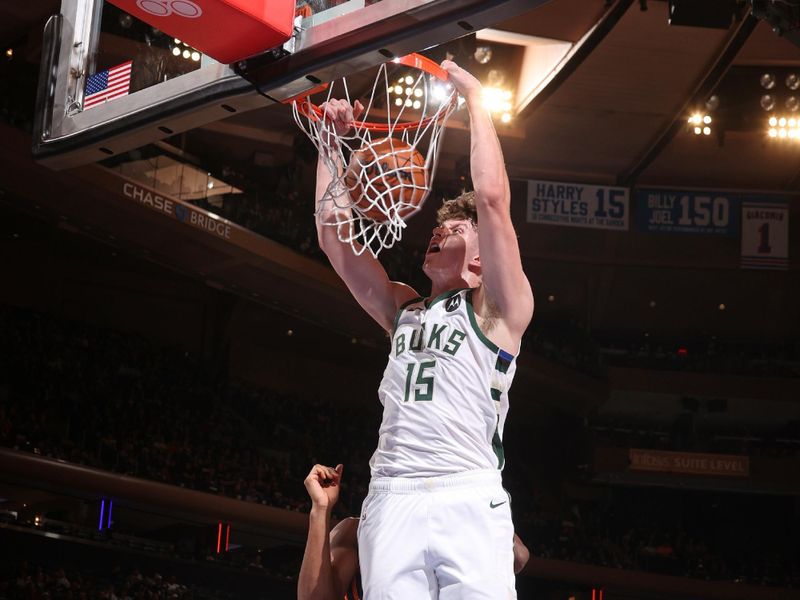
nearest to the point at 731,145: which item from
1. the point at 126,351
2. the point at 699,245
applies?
the point at 699,245

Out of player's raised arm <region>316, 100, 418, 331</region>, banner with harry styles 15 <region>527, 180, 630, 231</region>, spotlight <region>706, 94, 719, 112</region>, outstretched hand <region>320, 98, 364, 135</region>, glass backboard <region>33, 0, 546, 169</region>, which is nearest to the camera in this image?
glass backboard <region>33, 0, 546, 169</region>

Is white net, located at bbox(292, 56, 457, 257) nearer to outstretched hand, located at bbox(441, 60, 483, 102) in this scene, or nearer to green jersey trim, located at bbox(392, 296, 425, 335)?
green jersey trim, located at bbox(392, 296, 425, 335)

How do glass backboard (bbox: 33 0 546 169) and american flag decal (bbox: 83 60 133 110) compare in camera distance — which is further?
american flag decal (bbox: 83 60 133 110)

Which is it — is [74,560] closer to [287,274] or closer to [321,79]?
[287,274]

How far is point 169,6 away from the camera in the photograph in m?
3.89

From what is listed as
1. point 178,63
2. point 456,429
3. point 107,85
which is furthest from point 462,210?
point 107,85

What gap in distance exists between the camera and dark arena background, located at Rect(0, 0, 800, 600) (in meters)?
16.3

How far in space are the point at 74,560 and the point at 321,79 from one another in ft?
41.8

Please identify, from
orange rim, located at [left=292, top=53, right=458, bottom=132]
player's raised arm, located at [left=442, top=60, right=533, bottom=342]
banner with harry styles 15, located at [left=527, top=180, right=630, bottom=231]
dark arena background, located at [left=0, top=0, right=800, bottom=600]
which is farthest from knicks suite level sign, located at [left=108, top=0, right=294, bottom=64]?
banner with harry styles 15, located at [left=527, top=180, right=630, bottom=231]

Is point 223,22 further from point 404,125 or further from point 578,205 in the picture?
point 578,205

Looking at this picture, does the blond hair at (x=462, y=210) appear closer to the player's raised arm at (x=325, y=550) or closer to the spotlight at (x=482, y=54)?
the player's raised arm at (x=325, y=550)

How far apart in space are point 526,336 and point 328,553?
2182 centimetres

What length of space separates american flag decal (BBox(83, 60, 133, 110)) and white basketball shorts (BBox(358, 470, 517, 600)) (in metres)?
2.31

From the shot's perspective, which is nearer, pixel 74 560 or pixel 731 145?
pixel 74 560
